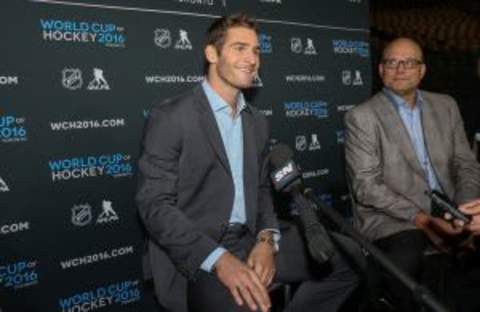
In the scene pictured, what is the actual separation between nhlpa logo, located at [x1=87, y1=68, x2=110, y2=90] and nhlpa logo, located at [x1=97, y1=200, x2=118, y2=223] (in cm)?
66

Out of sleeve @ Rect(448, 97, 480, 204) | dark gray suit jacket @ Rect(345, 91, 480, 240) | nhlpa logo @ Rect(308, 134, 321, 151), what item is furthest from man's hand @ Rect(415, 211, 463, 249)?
nhlpa logo @ Rect(308, 134, 321, 151)

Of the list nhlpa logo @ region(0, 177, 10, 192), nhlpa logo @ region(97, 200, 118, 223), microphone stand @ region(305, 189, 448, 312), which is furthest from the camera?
nhlpa logo @ region(97, 200, 118, 223)

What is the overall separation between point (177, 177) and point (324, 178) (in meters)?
2.33

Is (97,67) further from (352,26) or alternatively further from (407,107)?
(352,26)

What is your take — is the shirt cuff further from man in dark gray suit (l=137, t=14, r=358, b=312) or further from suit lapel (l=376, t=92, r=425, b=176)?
suit lapel (l=376, t=92, r=425, b=176)

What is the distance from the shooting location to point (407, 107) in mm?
3037

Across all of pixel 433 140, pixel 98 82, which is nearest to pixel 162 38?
pixel 98 82

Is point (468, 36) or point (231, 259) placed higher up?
point (468, 36)

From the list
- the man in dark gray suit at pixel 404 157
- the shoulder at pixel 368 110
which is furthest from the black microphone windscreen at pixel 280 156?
the shoulder at pixel 368 110

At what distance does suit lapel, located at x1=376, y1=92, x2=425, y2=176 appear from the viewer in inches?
115

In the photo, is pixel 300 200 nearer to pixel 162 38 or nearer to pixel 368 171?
pixel 368 171

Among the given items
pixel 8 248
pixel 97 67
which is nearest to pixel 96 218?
pixel 8 248

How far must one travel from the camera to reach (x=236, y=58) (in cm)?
244

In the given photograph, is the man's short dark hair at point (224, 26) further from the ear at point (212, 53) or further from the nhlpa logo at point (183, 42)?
the nhlpa logo at point (183, 42)
